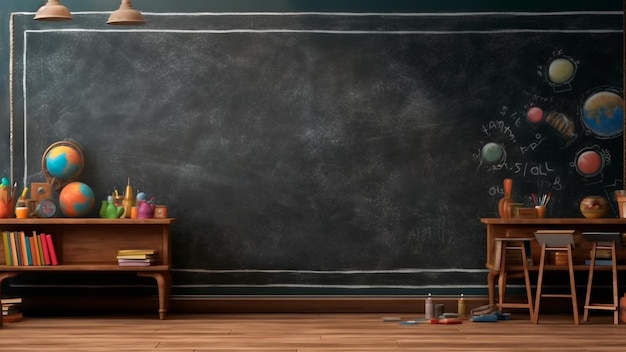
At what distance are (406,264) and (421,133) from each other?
47.0 inches

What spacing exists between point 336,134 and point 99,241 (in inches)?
91.2

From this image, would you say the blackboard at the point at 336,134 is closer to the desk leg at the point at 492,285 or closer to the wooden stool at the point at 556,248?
the desk leg at the point at 492,285

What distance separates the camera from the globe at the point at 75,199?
980 cm

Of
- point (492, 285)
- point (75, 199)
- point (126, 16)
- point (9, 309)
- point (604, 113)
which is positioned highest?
point (126, 16)

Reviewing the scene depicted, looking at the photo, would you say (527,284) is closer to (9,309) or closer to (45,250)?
(45,250)

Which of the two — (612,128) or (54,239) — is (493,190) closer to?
(612,128)

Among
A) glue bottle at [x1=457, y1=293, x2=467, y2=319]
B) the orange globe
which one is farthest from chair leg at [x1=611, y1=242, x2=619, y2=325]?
glue bottle at [x1=457, y1=293, x2=467, y2=319]

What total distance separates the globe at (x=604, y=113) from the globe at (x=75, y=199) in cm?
450

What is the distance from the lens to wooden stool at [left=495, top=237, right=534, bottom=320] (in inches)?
367

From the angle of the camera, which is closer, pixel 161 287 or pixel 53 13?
pixel 53 13

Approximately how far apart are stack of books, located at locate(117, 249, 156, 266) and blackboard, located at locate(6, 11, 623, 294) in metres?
0.62

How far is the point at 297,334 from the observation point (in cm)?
864

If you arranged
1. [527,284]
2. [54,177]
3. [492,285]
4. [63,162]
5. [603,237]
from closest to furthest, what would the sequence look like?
[527,284], [603,237], [492,285], [63,162], [54,177]

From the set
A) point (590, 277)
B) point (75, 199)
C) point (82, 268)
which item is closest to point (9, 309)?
point (82, 268)
